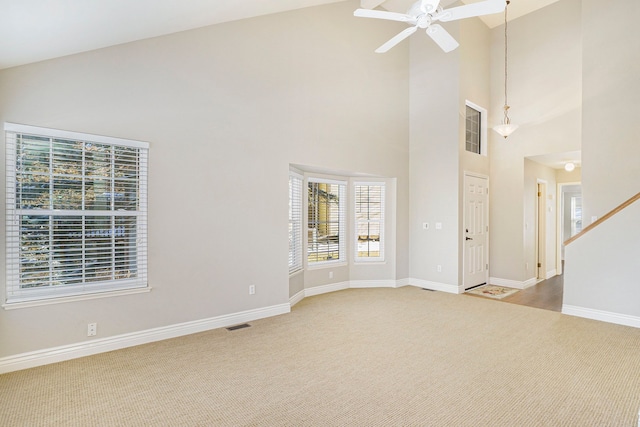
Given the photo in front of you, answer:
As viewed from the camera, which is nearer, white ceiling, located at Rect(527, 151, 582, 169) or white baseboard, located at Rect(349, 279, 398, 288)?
white ceiling, located at Rect(527, 151, 582, 169)

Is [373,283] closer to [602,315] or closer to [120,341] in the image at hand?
[602,315]

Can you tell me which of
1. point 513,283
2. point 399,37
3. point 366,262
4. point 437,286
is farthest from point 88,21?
point 513,283

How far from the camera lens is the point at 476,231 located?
6.05 m

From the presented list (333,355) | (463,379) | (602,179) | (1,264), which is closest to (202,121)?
(1,264)

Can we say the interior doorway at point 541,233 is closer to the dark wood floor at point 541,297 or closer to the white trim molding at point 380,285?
the dark wood floor at point 541,297

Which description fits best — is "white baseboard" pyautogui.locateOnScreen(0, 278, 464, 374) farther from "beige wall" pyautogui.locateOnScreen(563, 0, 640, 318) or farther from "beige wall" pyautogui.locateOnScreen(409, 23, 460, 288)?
"beige wall" pyautogui.locateOnScreen(563, 0, 640, 318)

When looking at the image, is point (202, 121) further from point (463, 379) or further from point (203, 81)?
point (463, 379)

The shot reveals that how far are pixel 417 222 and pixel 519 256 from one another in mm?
1976

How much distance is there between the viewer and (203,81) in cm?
372

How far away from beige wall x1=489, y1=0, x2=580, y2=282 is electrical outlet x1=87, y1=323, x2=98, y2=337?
643cm

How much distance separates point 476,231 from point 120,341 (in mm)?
5707

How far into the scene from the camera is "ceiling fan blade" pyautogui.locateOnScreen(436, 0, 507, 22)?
8.63 ft

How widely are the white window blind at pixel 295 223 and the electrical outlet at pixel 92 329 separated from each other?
96.5 inches

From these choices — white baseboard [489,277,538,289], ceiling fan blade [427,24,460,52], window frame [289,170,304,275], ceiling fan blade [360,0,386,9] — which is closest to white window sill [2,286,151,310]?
window frame [289,170,304,275]
